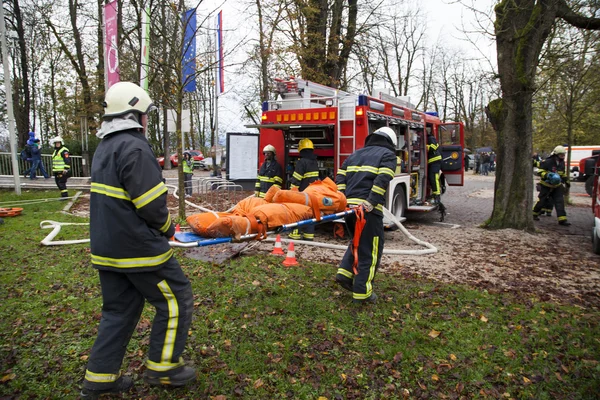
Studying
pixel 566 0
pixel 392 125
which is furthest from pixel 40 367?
pixel 566 0

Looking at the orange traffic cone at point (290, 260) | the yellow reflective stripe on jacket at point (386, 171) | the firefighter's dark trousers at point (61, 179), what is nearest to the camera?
the yellow reflective stripe on jacket at point (386, 171)

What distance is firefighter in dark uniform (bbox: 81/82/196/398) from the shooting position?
256 centimetres

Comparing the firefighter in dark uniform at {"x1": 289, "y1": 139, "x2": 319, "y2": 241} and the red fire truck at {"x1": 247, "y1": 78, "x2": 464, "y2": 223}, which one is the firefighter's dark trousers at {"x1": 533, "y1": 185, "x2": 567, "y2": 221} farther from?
the firefighter in dark uniform at {"x1": 289, "y1": 139, "x2": 319, "y2": 241}

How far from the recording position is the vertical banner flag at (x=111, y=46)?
25.2 feet

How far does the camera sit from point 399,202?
8.71 metres

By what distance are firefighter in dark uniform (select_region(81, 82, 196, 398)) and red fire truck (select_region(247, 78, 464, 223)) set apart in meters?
4.98

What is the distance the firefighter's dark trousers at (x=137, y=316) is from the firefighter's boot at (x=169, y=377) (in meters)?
0.03

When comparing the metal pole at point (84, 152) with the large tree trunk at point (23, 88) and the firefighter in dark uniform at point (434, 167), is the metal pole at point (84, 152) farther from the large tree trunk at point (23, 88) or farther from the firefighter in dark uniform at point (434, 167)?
the firefighter in dark uniform at point (434, 167)

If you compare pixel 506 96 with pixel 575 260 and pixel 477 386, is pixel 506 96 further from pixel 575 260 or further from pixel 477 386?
pixel 477 386

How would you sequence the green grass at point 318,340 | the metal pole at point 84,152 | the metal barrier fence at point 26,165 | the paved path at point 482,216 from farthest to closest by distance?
the metal pole at point 84,152 → the metal barrier fence at point 26,165 → the paved path at point 482,216 → the green grass at point 318,340

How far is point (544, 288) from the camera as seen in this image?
5184 millimetres

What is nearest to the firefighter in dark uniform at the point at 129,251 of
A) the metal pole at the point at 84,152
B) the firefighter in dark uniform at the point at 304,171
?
the firefighter in dark uniform at the point at 304,171

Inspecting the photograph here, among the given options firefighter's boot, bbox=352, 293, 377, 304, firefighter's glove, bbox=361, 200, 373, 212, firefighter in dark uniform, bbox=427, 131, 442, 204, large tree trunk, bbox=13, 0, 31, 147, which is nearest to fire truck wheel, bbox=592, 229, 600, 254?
firefighter in dark uniform, bbox=427, 131, 442, 204

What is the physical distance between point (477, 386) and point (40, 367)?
10.9 feet
